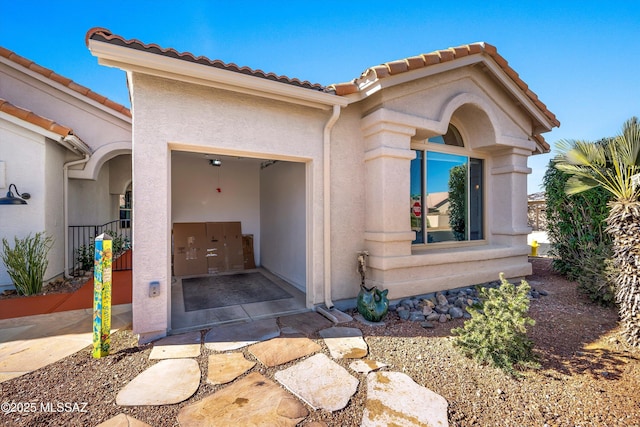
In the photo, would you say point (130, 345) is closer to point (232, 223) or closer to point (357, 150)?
point (357, 150)

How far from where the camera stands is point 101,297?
333cm

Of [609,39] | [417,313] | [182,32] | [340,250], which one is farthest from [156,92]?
[609,39]

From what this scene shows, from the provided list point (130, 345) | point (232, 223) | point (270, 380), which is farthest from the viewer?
point (232, 223)

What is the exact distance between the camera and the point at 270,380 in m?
2.88

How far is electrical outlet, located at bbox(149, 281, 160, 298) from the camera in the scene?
3781 mm

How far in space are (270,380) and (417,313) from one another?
2822mm

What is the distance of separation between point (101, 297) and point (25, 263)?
4.10 m

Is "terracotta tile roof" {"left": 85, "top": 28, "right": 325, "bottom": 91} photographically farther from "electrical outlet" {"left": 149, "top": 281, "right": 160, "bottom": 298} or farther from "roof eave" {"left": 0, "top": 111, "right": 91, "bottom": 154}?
"roof eave" {"left": 0, "top": 111, "right": 91, "bottom": 154}

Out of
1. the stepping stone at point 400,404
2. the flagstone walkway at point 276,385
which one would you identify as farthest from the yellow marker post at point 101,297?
the stepping stone at point 400,404

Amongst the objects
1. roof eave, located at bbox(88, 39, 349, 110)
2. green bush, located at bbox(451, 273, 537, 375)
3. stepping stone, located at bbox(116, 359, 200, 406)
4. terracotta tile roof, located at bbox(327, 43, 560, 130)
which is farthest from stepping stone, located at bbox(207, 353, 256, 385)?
terracotta tile roof, located at bbox(327, 43, 560, 130)

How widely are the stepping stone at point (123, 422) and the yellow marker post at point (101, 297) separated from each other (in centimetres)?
139

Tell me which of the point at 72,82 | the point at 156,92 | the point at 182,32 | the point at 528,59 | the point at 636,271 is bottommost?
the point at 636,271

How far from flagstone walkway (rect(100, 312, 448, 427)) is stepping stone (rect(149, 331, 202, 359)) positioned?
0.01m

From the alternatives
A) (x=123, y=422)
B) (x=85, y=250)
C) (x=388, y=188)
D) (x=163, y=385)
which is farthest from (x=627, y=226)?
(x=85, y=250)
